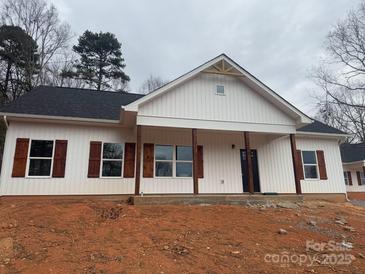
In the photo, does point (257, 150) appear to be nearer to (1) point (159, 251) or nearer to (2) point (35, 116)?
(1) point (159, 251)

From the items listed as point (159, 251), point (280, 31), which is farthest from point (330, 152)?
point (159, 251)

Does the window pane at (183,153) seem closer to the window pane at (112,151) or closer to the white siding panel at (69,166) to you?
the white siding panel at (69,166)

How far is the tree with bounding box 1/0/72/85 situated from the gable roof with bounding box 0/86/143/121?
36.5 feet

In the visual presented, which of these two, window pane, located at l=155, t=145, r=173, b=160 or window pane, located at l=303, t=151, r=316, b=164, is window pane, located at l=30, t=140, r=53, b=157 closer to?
window pane, located at l=155, t=145, r=173, b=160

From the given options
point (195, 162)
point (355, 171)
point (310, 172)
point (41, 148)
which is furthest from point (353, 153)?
point (41, 148)

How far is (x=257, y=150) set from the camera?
11711mm

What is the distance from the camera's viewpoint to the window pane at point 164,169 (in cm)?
1044

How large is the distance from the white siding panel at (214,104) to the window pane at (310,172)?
2.97 metres

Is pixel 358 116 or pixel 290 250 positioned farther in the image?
pixel 358 116

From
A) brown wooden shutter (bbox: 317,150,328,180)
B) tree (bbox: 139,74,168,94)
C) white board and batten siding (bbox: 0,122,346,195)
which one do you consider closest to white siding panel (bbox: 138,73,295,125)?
white board and batten siding (bbox: 0,122,346,195)

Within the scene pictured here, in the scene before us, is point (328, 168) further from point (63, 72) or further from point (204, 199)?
point (63, 72)

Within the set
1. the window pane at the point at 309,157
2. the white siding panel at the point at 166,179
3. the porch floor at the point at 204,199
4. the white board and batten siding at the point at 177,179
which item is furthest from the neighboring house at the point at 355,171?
the white siding panel at the point at 166,179

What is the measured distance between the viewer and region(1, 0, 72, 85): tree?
19641 mm

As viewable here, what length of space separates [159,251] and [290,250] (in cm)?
261
